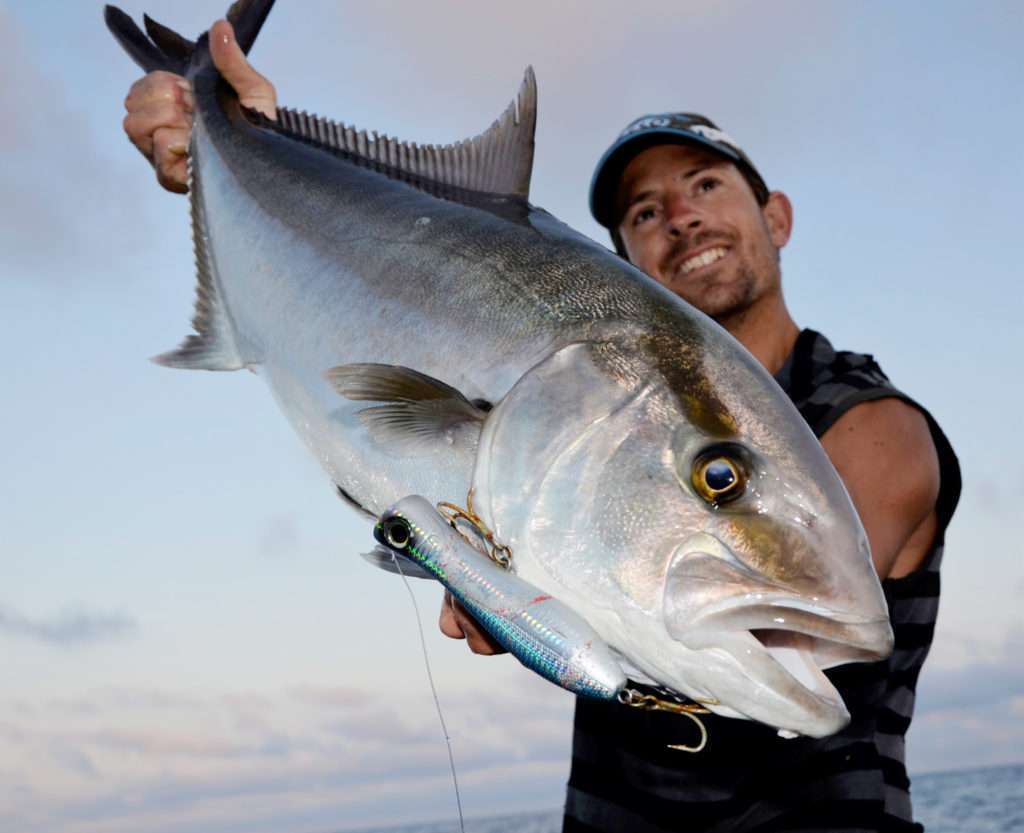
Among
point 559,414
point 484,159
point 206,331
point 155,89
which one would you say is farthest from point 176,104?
point 559,414

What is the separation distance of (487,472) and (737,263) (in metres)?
2.38

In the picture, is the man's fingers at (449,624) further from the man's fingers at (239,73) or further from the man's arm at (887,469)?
the man's fingers at (239,73)

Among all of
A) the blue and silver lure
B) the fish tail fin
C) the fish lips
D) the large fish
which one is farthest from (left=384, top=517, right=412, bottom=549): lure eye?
the fish tail fin

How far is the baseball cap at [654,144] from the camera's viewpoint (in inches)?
177

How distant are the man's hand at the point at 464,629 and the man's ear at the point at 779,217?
2.70 m

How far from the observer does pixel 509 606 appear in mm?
2154

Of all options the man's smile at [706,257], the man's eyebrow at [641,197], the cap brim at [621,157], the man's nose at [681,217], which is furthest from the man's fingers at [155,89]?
the man's smile at [706,257]

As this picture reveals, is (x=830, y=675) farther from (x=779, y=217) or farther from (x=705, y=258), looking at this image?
(x=779, y=217)

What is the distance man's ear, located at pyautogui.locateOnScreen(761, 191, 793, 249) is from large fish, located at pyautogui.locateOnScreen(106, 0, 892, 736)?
6.91 ft

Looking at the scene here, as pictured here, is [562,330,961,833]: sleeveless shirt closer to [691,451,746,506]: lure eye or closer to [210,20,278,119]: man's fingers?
[691,451,746,506]: lure eye

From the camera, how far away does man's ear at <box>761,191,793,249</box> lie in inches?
195

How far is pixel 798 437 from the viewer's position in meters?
2.36

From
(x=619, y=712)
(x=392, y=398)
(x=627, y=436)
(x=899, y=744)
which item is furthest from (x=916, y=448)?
(x=392, y=398)

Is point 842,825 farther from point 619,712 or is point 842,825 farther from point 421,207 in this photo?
point 421,207
